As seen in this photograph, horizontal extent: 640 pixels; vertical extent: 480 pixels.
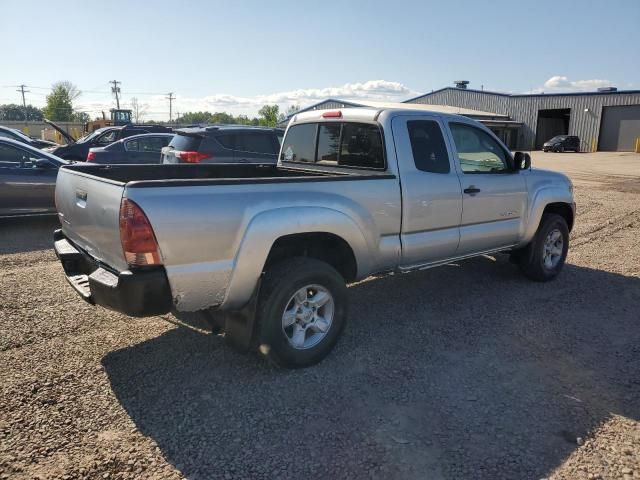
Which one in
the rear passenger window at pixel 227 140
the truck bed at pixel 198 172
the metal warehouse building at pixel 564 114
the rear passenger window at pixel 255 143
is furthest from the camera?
the metal warehouse building at pixel 564 114

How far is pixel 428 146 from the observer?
4.66 metres

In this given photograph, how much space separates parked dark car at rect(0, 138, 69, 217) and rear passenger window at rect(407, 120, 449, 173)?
620 cm

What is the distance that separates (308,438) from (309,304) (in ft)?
3.55

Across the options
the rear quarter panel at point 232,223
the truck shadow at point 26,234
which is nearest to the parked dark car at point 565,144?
the truck shadow at point 26,234

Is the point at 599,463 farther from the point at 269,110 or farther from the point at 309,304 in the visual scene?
the point at 269,110

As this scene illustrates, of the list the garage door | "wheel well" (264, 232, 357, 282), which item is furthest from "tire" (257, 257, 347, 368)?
the garage door

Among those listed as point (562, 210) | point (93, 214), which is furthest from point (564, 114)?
point (93, 214)

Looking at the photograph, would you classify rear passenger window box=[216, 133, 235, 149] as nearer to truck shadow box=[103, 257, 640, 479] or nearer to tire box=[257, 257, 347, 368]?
truck shadow box=[103, 257, 640, 479]

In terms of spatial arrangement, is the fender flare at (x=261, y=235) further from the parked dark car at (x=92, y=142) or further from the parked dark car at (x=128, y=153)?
the parked dark car at (x=92, y=142)

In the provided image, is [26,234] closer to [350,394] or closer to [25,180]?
[25,180]

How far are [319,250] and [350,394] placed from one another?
1205 millimetres

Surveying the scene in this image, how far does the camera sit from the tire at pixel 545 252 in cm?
585

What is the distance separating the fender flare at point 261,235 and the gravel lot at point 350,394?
0.69 m

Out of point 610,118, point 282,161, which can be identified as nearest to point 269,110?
point 610,118
